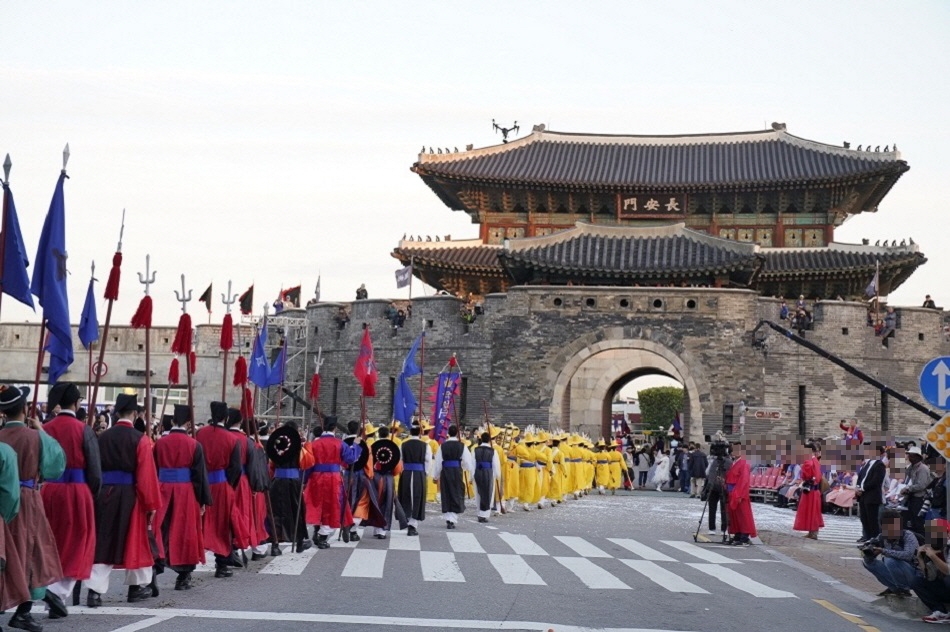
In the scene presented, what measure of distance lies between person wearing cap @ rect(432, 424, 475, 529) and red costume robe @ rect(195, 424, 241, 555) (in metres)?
7.13

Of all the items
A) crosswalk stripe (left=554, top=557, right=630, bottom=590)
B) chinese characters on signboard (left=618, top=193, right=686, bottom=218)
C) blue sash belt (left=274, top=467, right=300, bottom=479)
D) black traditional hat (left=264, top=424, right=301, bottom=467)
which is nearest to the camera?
crosswalk stripe (left=554, top=557, right=630, bottom=590)

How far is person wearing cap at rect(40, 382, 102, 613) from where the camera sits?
29.0 ft

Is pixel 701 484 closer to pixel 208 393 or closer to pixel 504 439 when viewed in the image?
pixel 504 439

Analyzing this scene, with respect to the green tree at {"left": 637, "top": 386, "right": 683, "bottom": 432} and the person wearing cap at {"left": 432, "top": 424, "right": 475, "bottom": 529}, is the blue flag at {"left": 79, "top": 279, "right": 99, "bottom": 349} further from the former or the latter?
the green tree at {"left": 637, "top": 386, "right": 683, "bottom": 432}

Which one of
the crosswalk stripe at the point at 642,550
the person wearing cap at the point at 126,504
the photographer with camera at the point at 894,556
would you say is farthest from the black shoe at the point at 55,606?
the crosswalk stripe at the point at 642,550

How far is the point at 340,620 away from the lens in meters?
8.60

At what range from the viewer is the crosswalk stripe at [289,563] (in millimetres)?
11789

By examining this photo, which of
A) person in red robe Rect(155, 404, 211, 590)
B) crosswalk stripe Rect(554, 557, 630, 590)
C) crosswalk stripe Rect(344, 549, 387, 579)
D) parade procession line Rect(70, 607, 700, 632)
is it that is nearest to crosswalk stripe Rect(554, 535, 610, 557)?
crosswalk stripe Rect(554, 557, 630, 590)

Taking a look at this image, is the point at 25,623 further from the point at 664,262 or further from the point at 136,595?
the point at 664,262

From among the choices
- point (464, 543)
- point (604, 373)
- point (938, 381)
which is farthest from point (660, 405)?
point (938, 381)

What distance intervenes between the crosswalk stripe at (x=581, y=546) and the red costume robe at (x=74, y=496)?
6447 millimetres

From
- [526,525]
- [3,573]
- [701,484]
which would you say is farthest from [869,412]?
[3,573]

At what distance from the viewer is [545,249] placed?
3550 centimetres

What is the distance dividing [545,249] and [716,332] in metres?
5.32
